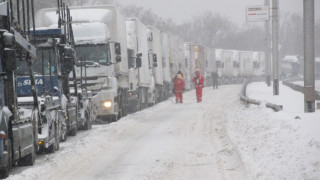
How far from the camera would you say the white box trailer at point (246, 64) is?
84.1 m

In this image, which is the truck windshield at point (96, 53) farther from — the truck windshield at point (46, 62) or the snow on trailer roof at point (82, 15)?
the truck windshield at point (46, 62)

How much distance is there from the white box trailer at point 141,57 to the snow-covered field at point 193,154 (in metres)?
10.3

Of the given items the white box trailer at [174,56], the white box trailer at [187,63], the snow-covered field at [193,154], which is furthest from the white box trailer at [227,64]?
the snow-covered field at [193,154]

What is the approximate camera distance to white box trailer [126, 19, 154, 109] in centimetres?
2808

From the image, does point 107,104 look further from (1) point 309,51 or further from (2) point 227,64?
(2) point 227,64

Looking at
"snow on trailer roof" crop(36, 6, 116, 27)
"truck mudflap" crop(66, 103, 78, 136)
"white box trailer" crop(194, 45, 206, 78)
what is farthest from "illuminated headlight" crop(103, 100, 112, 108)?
"white box trailer" crop(194, 45, 206, 78)

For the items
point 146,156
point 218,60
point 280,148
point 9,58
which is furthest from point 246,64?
point 9,58

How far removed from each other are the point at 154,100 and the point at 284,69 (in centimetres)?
7251

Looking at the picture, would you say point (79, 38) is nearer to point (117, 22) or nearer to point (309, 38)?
point (117, 22)

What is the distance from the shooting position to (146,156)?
12.3m

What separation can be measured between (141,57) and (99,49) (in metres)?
9.22

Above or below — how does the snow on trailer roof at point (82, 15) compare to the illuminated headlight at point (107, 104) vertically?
above

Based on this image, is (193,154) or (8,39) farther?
(193,154)

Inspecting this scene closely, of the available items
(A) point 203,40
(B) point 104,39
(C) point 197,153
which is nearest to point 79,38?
(B) point 104,39
